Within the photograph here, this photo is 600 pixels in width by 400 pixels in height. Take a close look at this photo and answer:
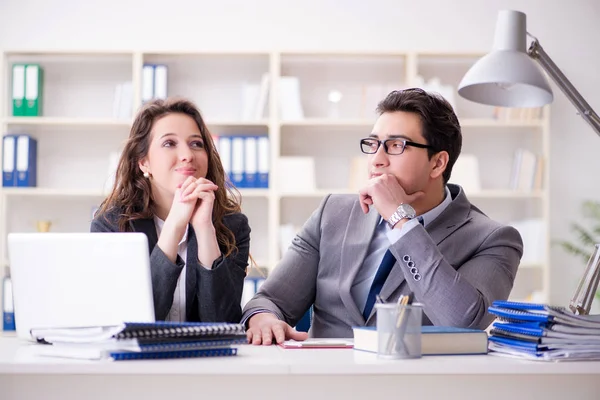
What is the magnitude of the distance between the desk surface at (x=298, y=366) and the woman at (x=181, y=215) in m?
0.73

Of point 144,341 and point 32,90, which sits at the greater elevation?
point 32,90

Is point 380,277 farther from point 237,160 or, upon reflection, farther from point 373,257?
point 237,160

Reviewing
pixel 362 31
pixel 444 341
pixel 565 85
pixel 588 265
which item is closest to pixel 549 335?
pixel 444 341

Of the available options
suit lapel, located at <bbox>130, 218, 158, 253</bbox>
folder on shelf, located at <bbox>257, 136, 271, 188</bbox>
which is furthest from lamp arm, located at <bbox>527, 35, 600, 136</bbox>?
folder on shelf, located at <bbox>257, 136, 271, 188</bbox>

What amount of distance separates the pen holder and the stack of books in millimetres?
250

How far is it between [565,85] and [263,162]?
2935 mm

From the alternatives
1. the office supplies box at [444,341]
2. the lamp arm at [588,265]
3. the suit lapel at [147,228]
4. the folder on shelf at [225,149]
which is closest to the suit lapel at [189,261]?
the suit lapel at [147,228]

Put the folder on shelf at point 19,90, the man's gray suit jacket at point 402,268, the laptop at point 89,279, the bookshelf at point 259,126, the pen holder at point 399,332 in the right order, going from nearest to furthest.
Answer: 1. the pen holder at point 399,332
2. the laptop at point 89,279
3. the man's gray suit jacket at point 402,268
4. the folder on shelf at point 19,90
5. the bookshelf at point 259,126

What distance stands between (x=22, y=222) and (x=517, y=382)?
4.00 meters

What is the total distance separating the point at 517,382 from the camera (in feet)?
4.23

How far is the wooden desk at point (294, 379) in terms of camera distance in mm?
1231

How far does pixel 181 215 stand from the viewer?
2125mm

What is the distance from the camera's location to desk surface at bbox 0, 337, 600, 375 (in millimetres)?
1221

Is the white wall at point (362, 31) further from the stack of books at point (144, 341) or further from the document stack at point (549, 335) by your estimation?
the stack of books at point (144, 341)
